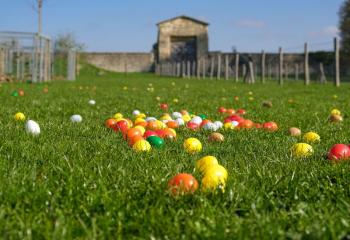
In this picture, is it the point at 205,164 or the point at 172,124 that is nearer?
the point at 205,164

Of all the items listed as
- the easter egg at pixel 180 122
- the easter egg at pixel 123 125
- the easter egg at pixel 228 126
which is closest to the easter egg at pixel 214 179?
the easter egg at pixel 123 125

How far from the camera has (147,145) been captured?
4082mm

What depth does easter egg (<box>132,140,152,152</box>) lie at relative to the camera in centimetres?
399

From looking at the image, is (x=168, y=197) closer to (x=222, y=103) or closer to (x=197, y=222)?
(x=197, y=222)

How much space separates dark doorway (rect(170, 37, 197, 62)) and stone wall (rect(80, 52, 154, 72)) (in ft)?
15.9

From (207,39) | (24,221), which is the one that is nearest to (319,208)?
(24,221)

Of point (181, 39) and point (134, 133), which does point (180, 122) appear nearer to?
point (134, 133)

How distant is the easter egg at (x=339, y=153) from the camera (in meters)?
3.60

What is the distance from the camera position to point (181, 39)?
60.7m

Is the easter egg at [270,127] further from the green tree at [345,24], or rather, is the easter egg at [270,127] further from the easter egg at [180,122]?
the green tree at [345,24]

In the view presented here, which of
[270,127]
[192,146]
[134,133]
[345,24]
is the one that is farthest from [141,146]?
[345,24]

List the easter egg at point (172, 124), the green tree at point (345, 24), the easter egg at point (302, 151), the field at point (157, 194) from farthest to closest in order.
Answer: the green tree at point (345, 24), the easter egg at point (172, 124), the easter egg at point (302, 151), the field at point (157, 194)

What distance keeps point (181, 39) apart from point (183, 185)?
5891 centimetres

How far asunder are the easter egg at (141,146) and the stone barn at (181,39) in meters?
55.6
